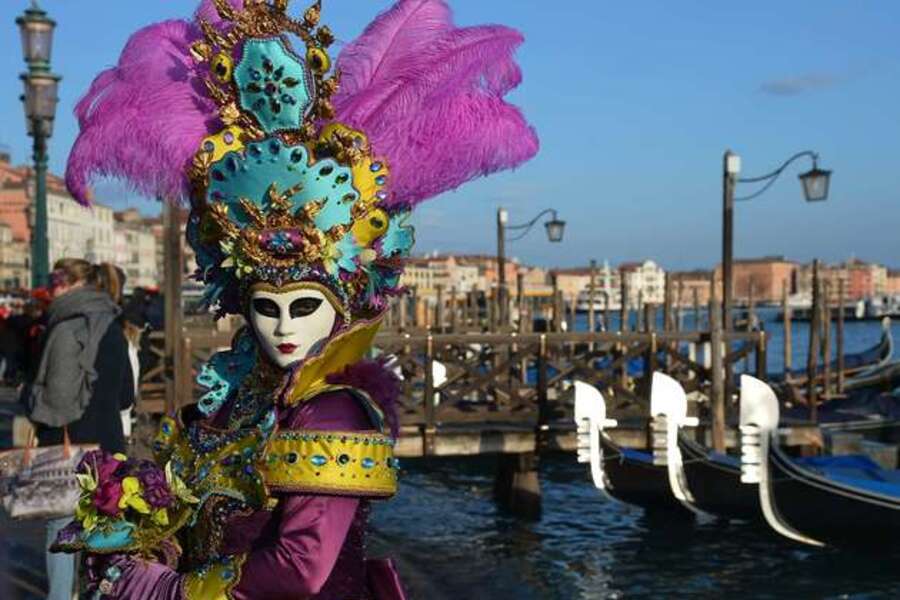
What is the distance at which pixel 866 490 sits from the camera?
8.84m

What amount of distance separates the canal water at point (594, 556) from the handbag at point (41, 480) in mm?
2482

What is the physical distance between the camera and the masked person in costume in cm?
186

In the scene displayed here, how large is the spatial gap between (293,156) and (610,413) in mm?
9210

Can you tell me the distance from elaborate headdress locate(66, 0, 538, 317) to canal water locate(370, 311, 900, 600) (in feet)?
13.4

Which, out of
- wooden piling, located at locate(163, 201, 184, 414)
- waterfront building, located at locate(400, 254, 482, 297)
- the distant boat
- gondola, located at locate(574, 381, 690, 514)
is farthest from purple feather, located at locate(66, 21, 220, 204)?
waterfront building, located at locate(400, 254, 482, 297)

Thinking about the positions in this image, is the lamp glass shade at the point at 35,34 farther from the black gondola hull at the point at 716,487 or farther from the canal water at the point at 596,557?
the black gondola hull at the point at 716,487

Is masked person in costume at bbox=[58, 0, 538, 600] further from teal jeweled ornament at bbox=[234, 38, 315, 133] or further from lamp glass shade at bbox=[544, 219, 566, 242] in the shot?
lamp glass shade at bbox=[544, 219, 566, 242]

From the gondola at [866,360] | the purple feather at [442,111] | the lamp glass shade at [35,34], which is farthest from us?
the gondola at [866,360]

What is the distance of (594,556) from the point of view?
9336 mm

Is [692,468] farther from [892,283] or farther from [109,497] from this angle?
[892,283]

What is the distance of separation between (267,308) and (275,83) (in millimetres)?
416

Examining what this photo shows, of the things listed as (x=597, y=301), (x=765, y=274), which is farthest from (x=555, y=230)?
(x=765, y=274)

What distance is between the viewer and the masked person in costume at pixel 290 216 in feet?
6.12

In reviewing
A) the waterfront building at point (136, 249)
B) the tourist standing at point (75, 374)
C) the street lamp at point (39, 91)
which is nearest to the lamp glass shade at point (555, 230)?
the street lamp at point (39, 91)
